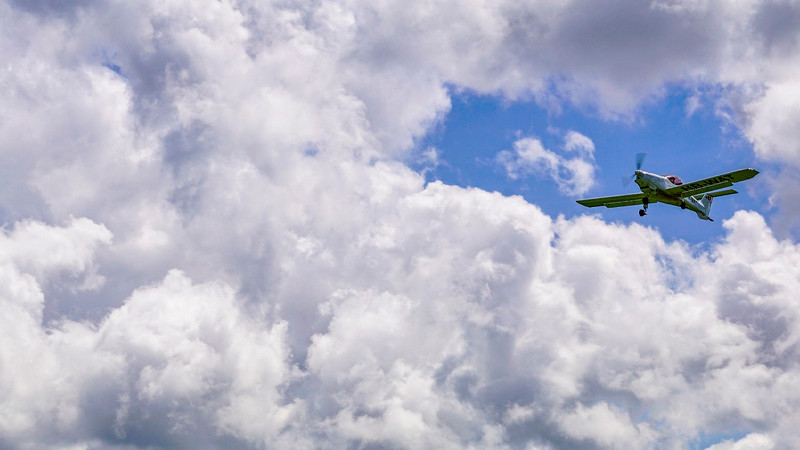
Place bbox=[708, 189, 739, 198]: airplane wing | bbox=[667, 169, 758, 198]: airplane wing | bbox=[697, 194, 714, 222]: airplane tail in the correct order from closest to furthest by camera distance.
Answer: bbox=[667, 169, 758, 198]: airplane wing, bbox=[708, 189, 739, 198]: airplane wing, bbox=[697, 194, 714, 222]: airplane tail

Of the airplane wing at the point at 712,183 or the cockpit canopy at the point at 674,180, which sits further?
the cockpit canopy at the point at 674,180

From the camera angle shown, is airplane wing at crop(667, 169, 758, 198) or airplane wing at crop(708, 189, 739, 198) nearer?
airplane wing at crop(667, 169, 758, 198)

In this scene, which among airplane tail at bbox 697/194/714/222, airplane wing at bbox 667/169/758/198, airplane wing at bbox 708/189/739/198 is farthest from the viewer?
airplane tail at bbox 697/194/714/222

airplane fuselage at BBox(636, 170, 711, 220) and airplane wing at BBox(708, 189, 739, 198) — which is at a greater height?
airplane fuselage at BBox(636, 170, 711, 220)

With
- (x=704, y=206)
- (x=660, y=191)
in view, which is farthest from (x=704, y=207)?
(x=660, y=191)

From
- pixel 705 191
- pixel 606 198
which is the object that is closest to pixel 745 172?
pixel 705 191

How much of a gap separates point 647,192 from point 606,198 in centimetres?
1138

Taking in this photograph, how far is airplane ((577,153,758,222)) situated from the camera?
13404 cm

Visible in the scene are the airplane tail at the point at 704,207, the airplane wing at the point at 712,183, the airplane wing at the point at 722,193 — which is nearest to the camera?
the airplane wing at the point at 712,183

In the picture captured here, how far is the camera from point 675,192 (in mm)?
143500

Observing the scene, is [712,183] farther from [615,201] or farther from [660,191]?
[615,201]

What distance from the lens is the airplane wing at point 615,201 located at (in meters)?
153

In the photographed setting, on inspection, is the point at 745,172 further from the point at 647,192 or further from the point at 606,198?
the point at 606,198

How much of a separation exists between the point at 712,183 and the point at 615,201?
25.2 m
